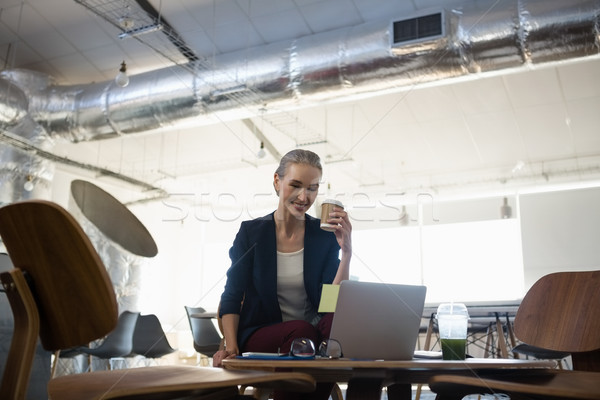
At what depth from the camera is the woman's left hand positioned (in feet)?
5.25

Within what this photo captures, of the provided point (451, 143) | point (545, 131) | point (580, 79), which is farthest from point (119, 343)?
point (545, 131)

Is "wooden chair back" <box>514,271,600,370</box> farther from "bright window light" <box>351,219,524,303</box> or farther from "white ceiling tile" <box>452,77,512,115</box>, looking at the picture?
"bright window light" <box>351,219,524,303</box>

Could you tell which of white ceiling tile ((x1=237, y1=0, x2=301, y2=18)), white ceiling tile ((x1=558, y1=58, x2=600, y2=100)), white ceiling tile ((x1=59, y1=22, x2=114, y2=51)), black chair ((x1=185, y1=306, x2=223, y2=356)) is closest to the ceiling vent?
white ceiling tile ((x1=237, y1=0, x2=301, y2=18))

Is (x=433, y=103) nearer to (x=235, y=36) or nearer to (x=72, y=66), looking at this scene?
(x=235, y=36)

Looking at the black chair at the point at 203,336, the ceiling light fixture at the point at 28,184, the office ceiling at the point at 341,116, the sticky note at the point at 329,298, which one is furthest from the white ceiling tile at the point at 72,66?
the sticky note at the point at 329,298

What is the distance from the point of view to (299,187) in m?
1.71

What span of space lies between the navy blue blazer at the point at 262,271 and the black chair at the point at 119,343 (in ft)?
9.91

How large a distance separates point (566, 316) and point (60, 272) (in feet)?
4.47

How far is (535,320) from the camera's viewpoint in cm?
169

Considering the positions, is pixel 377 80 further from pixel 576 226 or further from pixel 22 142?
pixel 576 226

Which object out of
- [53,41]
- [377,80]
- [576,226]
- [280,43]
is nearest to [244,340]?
[377,80]

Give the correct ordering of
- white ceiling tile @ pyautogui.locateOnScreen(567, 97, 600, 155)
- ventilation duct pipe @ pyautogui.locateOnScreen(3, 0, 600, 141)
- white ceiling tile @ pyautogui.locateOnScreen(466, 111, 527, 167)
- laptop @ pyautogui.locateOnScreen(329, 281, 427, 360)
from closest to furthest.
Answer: laptop @ pyautogui.locateOnScreen(329, 281, 427, 360), ventilation duct pipe @ pyautogui.locateOnScreen(3, 0, 600, 141), white ceiling tile @ pyautogui.locateOnScreen(567, 97, 600, 155), white ceiling tile @ pyautogui.locateOnScreen(466, 111, 527, 167)

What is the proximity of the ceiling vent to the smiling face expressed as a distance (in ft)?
8.00

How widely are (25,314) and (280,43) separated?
12.6 ft
